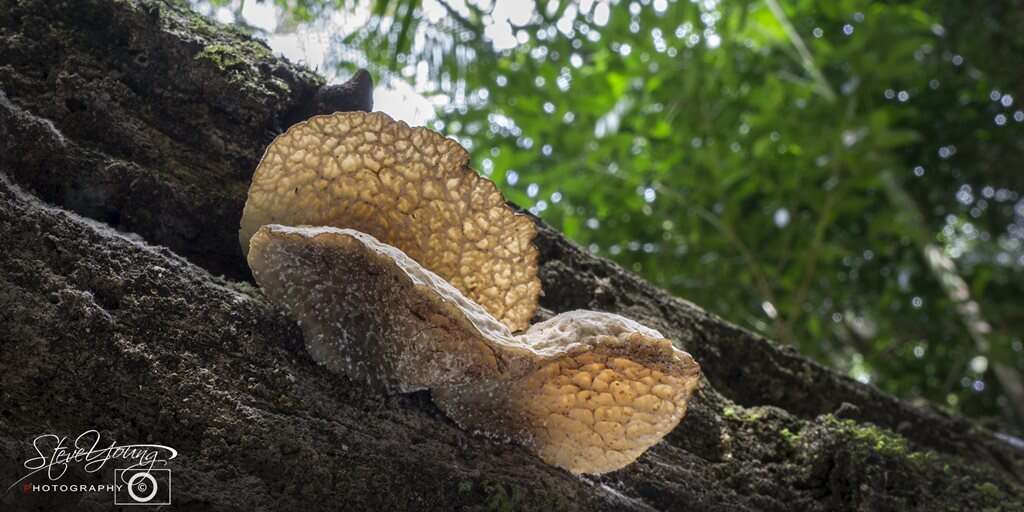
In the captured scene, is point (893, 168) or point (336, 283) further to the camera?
point (893, 168)

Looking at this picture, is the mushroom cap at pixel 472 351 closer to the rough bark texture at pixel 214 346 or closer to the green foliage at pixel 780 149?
the rough bark texture at pixel 214 346

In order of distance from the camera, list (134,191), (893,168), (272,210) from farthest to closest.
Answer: (893,168), (134,191), (272,210)

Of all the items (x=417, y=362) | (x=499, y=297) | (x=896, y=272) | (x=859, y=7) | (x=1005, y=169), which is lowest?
(x=417, y=362)

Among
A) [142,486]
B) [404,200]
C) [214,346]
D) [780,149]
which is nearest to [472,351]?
[404,200]

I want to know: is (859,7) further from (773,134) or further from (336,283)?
(336,283)

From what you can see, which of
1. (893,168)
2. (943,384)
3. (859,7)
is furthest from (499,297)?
(943,384)

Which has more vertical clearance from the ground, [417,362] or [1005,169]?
[1005,169]
